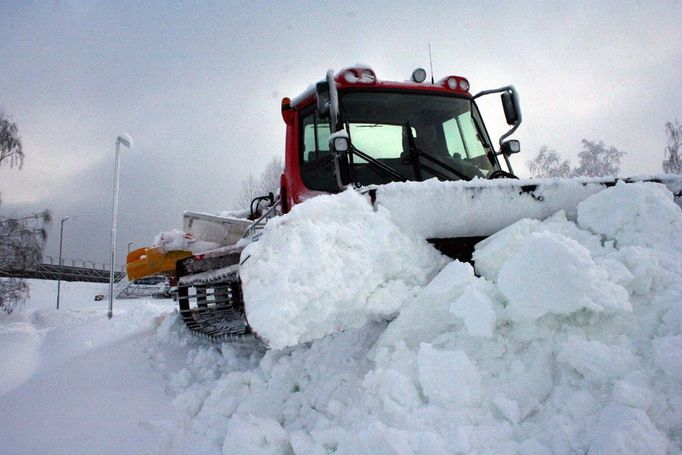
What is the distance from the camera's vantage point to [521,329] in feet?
5.58

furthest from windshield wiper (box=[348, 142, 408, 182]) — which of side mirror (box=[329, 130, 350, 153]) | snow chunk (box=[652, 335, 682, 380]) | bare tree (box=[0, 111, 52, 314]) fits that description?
bare tree (box=[0, 111, 52, 314])

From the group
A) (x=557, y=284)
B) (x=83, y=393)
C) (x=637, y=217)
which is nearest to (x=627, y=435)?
(x=557, y=284)

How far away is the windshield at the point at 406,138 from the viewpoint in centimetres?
339

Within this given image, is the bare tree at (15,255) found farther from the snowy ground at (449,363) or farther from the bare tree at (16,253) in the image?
the snowy ground at (449,363)

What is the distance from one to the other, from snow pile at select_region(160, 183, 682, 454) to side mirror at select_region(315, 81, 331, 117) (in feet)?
3.80

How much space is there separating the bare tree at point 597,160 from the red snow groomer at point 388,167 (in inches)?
1005

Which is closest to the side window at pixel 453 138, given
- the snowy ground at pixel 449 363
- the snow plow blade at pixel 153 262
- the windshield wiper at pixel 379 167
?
the windshield wiper at pixel 379 167

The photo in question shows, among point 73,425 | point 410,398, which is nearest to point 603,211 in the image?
A: point 410,398

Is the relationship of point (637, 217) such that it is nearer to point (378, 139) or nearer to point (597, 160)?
point (378, 139)

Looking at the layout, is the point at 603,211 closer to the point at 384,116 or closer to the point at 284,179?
the point at 384,116

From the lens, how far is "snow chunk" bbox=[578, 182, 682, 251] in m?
1.98

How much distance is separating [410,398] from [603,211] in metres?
1.60

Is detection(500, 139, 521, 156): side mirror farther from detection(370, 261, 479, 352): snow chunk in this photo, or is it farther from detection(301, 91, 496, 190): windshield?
detection(370, 261, 479, 352): snow chunk

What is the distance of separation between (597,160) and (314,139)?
2816 centimetres
